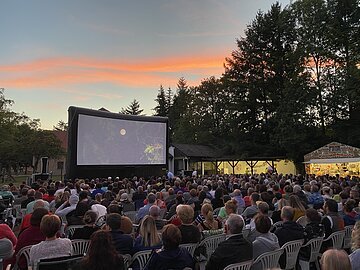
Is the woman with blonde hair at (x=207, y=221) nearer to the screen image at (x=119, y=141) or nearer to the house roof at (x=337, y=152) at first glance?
the screen image at (x=119, y=141)

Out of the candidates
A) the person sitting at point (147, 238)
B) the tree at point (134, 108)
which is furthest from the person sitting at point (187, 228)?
the tree at point (134, 108)

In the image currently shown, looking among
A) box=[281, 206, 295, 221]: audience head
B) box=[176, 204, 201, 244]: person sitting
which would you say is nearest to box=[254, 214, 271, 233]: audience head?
box=[281, 206, 295, 221]: audience head

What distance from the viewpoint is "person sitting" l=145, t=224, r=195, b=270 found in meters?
3.22

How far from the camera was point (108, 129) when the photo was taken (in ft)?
64.0

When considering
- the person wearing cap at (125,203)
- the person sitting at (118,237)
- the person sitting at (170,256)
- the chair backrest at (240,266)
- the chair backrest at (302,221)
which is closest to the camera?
the chair backrest at (240,266)

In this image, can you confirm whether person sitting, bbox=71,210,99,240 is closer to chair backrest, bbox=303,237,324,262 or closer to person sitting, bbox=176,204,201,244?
person sitting, bbox=176,204,201,244

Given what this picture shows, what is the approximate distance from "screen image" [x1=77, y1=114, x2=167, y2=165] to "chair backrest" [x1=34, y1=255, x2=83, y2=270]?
15309mm

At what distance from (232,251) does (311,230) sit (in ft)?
5.43

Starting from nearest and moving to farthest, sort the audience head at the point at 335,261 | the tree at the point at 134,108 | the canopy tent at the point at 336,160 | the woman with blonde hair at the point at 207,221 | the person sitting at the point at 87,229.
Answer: the audience head at the point at 335,261 < the person sitting at the point at 87,229 < the woman with blonde hair at the point at 207,221 < the canopy tent at the point at 336,160 < the tree at the point at 134,108

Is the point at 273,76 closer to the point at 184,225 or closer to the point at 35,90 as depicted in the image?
the point at 35,90

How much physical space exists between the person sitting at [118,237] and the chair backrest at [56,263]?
784 millimetres

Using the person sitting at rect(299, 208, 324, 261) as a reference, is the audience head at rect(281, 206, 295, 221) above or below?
above

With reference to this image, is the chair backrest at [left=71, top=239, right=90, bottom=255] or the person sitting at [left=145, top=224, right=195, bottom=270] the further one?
the chair backrest at [left=71, top=239, right=90, bottom=255]

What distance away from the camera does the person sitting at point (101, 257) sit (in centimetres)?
273
